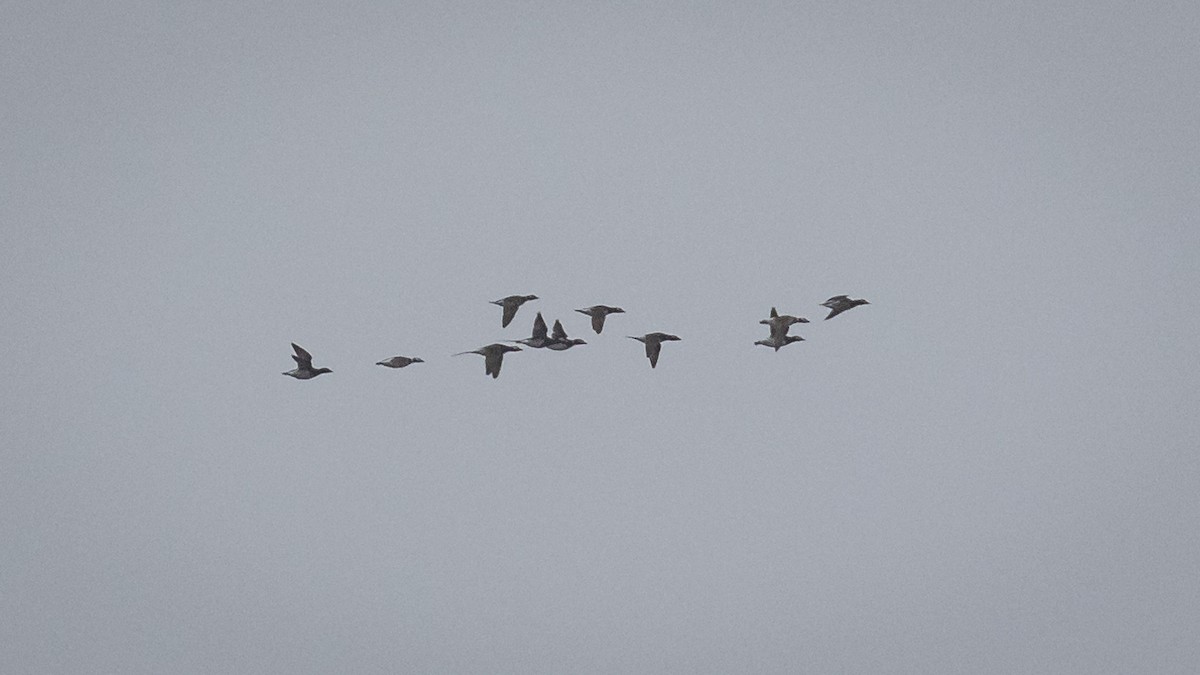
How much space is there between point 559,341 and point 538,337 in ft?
3.53

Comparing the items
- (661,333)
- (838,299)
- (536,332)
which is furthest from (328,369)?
(838,299)

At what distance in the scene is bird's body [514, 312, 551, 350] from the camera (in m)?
81.6

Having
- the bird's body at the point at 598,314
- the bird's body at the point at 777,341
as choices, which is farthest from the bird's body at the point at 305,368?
the bird's body at the point at 777,341

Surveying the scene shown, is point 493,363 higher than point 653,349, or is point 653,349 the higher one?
point 653,349

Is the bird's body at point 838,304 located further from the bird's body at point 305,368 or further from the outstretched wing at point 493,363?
the bird's body at point 305,368

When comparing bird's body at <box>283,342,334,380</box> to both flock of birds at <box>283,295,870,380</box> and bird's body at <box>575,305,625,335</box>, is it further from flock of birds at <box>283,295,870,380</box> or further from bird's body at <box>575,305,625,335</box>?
bird's body at <box>575,305,625,335</box>

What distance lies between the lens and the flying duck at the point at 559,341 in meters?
82.3

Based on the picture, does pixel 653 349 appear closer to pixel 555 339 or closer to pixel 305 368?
pixel 555 339

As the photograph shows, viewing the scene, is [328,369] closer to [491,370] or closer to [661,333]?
[491,370]

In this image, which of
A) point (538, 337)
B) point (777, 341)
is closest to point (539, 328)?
point (538, 337)

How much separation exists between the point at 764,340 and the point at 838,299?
168 inches

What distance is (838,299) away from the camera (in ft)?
260

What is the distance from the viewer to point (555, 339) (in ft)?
270

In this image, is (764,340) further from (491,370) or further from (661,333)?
(491,370)
